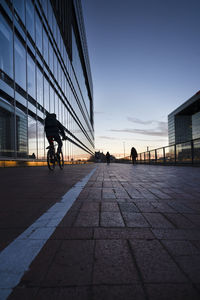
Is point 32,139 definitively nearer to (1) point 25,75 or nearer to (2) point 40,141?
(2) point 40,141

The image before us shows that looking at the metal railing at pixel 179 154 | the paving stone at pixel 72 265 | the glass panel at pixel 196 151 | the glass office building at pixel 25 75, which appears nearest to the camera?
the paving stone at pixel 72 265

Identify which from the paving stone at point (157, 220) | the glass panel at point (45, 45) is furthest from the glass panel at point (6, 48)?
the paving stone at point (157, 220)

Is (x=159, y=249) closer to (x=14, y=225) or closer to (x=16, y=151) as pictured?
(x=14, y=225)

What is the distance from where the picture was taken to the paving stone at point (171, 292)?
75 cm

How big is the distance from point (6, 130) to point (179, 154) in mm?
11976

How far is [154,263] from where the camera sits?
1007 millimetres

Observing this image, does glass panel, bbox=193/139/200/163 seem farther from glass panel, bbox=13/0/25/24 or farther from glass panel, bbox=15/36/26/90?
glass panel, bbox=13/0/25/24

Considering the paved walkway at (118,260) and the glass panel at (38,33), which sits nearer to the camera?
the paved walkway at (118,260)

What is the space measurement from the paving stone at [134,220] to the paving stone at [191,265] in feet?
1.90

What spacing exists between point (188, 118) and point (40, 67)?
98508mm

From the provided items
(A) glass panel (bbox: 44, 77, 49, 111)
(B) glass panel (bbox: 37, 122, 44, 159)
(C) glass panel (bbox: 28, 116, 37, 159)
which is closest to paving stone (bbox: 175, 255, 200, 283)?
(C) glass panel (bbox: 28, 116, 37, 159)

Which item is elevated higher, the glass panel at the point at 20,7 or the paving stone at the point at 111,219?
the glass panel at the point at 20,7

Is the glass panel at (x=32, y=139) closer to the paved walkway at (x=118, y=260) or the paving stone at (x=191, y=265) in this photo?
the paved walkway at (x=118, y=260)

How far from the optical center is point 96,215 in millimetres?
1914
